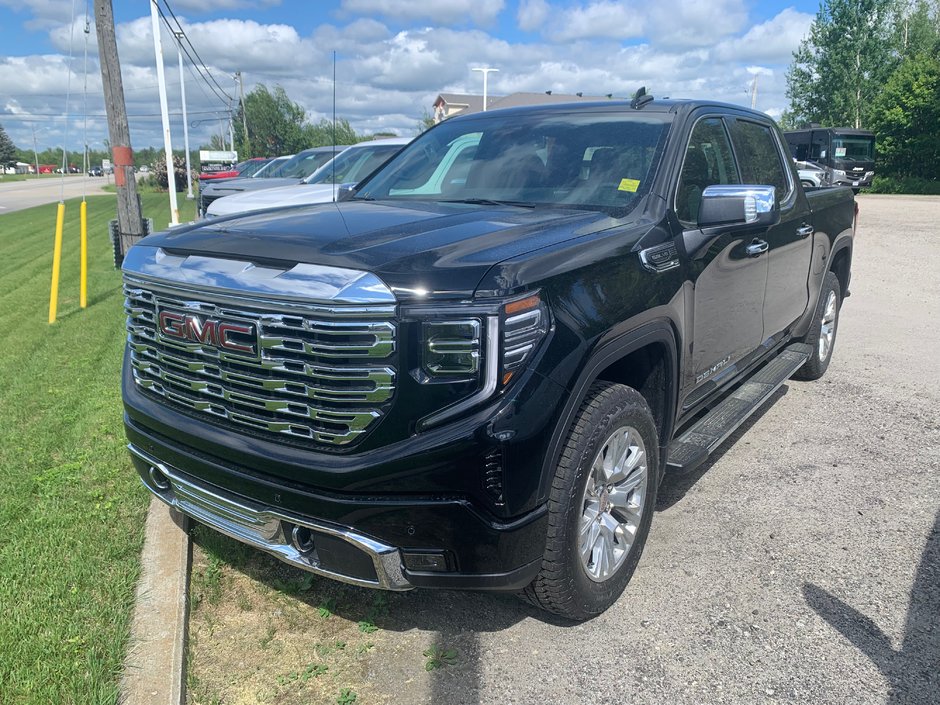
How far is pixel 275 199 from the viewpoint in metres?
8.85

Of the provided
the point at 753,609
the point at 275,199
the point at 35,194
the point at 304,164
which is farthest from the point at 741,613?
the point at 35,194

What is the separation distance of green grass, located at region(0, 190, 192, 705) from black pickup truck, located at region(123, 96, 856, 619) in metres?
0.54

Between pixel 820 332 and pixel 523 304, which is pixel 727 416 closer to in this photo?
pixel 523 304

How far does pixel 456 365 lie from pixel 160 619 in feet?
5.30

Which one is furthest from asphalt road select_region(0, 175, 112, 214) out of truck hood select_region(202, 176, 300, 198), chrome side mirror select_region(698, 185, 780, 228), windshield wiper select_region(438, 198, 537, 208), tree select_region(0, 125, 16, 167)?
tree select_region(0, 125, 16, 167)

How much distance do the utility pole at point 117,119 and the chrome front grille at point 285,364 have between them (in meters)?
8.51

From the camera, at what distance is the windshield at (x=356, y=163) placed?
10273 mm

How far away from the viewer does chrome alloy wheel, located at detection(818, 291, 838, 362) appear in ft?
19.5

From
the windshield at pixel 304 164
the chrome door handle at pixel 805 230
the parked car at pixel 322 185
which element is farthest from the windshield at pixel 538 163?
the windshield at pixel 304 164

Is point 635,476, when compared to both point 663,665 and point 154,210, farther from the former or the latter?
point 154,210

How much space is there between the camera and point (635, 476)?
3.06m

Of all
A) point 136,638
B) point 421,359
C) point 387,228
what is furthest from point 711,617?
point 136,638

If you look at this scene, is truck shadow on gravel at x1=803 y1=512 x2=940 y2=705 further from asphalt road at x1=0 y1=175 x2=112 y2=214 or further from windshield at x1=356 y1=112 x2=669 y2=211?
asphalt road at x1=0 y1=175 x2=112 y2=214

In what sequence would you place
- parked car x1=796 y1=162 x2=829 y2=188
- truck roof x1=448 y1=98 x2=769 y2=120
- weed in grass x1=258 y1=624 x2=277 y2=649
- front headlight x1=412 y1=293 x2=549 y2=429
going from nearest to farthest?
front headlight x1=412 y1=293 x2=549 y2=429
weed in grass x1=258 y1=624 x2=277 y2=649
truck roof x1=448 y1=98 x2=769 y2=120
parked car x1=796 y1=162 x2=829 y2=188
